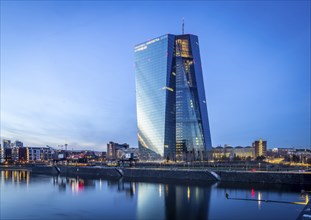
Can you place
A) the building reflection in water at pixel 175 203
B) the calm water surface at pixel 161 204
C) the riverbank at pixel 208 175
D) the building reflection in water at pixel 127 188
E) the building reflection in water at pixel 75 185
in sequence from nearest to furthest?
the building reflection in water at pixel 175 203, the calm water surface at pixel 161 204, the building reflection in water at pixel 127 188, the riverbank at pixel 208 175, the building reflection in water at pixel 75 185

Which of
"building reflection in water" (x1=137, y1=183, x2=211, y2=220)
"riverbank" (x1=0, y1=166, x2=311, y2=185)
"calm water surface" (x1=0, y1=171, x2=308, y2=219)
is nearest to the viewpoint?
"building reflection in water" (x1=137, y1=183, x2=211, y2=220)

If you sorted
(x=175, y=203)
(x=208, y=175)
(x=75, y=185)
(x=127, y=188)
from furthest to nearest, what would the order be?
1. (x=75, y=185)
2. (x=208, y=175)
3. (x=127, y=188)
4. (x=175, y=203)

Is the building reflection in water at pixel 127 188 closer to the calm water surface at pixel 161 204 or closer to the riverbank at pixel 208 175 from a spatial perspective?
the calm water surface at pixel 161 204

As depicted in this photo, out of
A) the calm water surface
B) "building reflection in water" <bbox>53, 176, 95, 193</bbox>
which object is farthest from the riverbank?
"building reflection in water" <bbox>53, 176, 95, 193</bbox>

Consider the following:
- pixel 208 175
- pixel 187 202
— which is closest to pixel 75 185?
pixel 208 175

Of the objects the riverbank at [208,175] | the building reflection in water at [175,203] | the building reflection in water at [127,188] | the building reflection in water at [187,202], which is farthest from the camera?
the riverbank at [208,175]

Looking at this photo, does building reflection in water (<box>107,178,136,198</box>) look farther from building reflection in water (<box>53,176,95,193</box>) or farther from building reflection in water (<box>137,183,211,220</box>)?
building reflection in water (<box>53,176,95,193</box>)

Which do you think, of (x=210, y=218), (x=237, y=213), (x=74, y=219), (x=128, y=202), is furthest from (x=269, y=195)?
(x=74, y=219)

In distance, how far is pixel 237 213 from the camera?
56531 millimetres

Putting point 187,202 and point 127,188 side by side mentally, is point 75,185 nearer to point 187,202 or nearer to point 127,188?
point 127,188

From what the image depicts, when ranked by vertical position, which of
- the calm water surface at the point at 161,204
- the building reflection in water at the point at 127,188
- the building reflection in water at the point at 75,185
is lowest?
the building reflection in water at the point at 75,185

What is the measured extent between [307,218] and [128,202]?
4143cm

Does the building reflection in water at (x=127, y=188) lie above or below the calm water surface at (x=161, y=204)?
below

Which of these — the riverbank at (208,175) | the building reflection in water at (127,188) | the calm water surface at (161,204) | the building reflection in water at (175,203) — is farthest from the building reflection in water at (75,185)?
the building reflection in water at (175,203)
